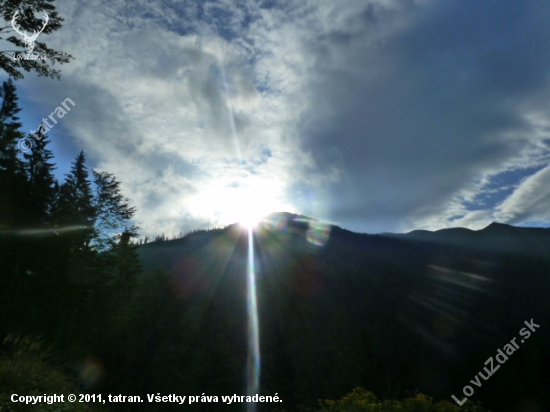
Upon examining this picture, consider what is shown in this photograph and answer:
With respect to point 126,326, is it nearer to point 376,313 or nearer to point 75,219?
point 75,219

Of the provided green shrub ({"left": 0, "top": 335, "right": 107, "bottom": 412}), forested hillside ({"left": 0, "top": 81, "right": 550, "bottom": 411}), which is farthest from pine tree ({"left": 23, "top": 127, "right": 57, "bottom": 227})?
green shrub ({"left": 0, "top": 335, "right": 107, "bottom": 412})

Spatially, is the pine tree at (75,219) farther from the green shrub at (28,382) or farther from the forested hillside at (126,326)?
the green shrub at (28,382)

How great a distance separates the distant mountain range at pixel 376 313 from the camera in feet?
98.9

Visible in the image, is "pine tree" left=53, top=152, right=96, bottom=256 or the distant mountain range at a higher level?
"pine tree" left=53, top=152, right=96, bottom=256

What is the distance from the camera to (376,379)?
117 feet

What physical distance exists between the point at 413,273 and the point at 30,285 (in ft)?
571

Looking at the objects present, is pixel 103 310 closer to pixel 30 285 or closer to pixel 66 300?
pixel 66 300

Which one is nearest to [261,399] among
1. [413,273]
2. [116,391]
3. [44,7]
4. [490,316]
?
[116,391]

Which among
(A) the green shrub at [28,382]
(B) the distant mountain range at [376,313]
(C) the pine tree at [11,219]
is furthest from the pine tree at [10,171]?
(B) the distant mountain range at [376,313]

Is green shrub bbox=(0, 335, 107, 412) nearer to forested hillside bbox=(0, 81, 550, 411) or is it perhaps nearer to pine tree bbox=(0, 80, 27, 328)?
forested hillside bbox=(0, 81, 550, 411)

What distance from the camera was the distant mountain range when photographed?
3014 cm

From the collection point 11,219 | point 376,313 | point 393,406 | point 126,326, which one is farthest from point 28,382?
point 376,313

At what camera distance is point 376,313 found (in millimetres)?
133500

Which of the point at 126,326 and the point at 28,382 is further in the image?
the point at 126,326
